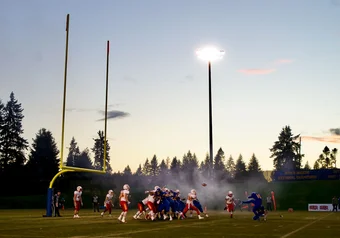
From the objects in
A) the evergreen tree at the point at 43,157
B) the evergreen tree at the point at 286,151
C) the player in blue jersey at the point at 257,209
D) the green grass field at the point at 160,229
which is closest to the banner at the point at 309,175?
the evergreen tree at the point at 43,157

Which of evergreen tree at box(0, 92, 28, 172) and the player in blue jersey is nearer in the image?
the player in blue jersey

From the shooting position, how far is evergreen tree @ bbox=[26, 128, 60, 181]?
8619cm

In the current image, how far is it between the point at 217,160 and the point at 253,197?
533 feet

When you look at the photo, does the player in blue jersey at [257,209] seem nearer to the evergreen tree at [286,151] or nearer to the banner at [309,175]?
the banner at [309,175]

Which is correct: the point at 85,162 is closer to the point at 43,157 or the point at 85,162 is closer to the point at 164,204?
the point at 43,157

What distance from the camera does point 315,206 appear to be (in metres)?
56.1

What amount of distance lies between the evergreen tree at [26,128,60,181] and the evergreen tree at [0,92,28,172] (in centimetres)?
217

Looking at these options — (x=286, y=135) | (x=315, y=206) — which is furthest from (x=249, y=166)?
(x=315, y=206)

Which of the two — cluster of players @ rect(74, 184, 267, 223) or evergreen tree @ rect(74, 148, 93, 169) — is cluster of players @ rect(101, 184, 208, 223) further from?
evergreen tree @ rect(74, 148, 93, 169)

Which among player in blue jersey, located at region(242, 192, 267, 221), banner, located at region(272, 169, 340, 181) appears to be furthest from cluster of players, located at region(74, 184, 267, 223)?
banner, located at region(272, 169, 340, 181)

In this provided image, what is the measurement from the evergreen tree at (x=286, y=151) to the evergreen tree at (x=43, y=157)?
65.0 meters

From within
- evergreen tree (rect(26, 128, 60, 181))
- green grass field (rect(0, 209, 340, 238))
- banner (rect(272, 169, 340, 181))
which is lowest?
green grass field (rect(0, 209, 340, 238))

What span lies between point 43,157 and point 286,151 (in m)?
72.2

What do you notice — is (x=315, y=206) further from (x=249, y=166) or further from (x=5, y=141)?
(x=249, y=166)
